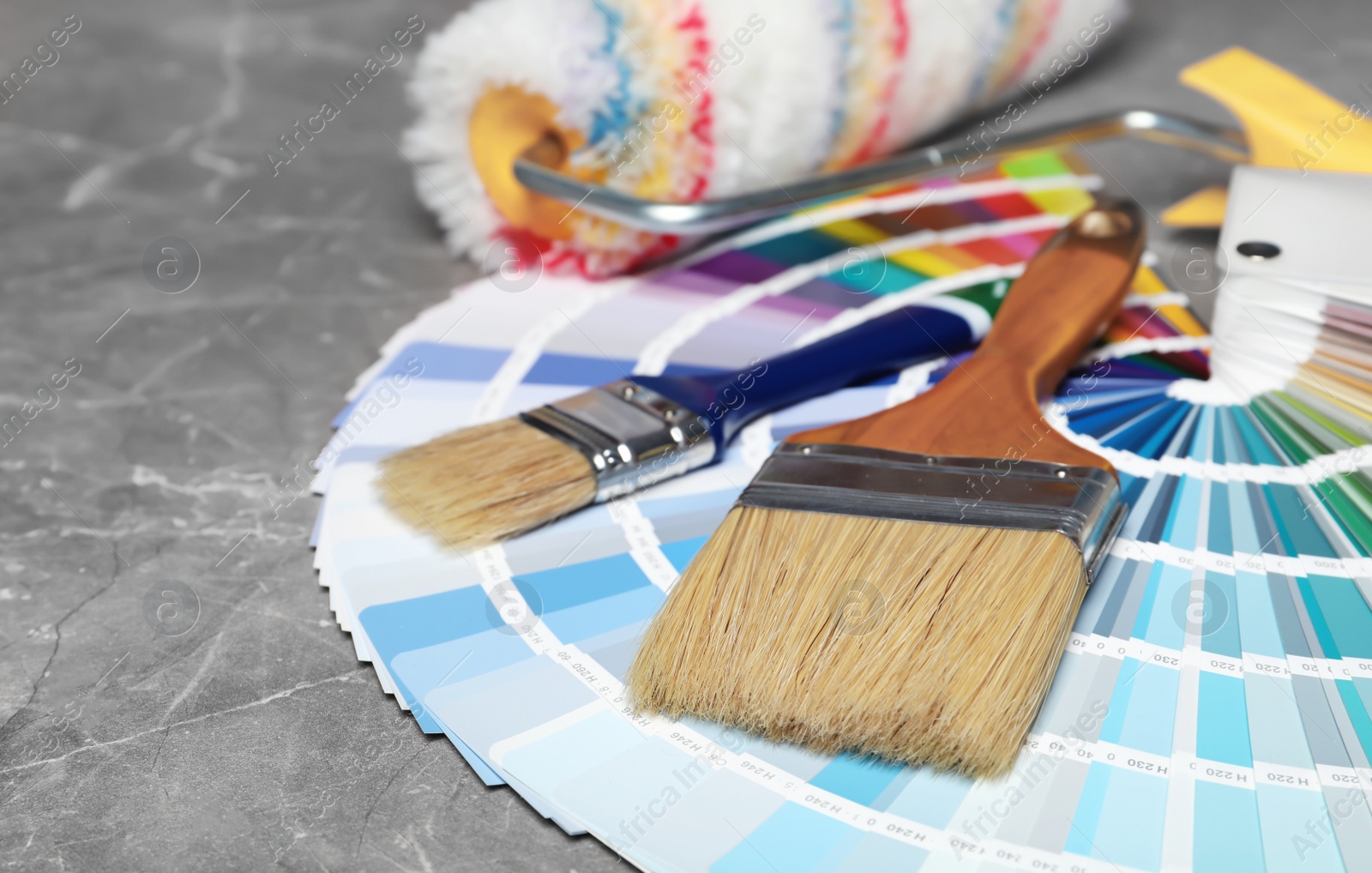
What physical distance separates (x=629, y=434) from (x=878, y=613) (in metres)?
0.27

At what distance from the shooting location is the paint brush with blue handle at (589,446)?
0.90 metres

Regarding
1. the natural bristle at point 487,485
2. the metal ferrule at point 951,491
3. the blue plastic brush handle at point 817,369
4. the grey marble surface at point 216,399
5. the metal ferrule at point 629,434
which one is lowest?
the grey marble surface at point 216,399

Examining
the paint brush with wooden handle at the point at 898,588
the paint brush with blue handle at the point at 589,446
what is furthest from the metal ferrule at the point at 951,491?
the paint brush with blue handle at the point at 589,446

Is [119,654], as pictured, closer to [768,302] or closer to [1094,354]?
[768,302]

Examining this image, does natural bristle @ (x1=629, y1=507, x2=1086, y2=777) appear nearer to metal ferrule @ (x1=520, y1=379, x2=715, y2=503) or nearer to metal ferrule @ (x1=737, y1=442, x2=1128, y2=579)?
metal ferrule @ (x1=737, y1=442, x2=1128, y2=579)

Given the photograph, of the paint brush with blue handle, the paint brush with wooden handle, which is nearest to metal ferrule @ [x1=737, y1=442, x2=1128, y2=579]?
the paint brush with wooden handle

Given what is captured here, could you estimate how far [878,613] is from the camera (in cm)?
75

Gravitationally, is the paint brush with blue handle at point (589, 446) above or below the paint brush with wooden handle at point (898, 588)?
below

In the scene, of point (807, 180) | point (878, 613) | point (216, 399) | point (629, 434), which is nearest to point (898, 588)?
point (878, 613)

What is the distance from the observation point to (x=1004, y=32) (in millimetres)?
1471

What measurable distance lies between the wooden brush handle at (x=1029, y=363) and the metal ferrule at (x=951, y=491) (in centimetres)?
2

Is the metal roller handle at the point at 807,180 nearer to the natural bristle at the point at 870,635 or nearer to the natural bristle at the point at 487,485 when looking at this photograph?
the natural bristle at the point at 487,485

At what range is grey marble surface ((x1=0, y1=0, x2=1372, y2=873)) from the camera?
722 millimetres

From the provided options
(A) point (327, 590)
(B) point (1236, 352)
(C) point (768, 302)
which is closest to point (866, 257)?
(C) point (768, 302)
